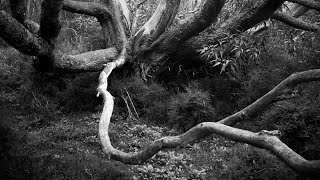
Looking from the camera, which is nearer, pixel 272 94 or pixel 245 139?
pixel 245 139

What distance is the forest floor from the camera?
5.38 metres

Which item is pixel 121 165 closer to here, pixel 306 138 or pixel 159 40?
pixel 306 138

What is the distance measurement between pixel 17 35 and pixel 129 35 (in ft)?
13.6

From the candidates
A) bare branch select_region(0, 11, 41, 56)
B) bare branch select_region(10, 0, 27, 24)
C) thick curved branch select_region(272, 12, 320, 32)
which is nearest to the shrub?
thick curved branch select_region(272, 12, 320, 32)

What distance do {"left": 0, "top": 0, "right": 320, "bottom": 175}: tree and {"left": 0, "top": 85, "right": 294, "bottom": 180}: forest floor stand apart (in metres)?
0.54

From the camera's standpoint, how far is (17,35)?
7023 mm

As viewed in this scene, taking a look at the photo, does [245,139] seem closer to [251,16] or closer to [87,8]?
[251,16]

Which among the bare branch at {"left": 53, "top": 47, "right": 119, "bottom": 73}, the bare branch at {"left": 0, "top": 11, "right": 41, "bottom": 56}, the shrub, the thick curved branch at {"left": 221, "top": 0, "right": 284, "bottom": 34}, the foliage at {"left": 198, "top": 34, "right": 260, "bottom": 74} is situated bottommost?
the shrub

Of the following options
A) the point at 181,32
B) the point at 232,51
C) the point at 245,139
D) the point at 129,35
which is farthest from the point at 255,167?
the point at 129,35

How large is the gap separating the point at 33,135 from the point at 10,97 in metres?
2.55

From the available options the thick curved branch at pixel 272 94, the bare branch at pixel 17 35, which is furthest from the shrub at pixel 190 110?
the bare branch at pixel 17 35

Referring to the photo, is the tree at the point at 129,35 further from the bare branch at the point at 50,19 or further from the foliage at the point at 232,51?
the foliage at the point at 232,51

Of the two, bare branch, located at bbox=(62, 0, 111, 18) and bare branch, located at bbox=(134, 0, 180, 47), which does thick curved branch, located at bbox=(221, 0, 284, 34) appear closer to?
bare branch, located at bbox=(134, 0, 180, 47)

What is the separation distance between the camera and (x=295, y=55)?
27.9ft
